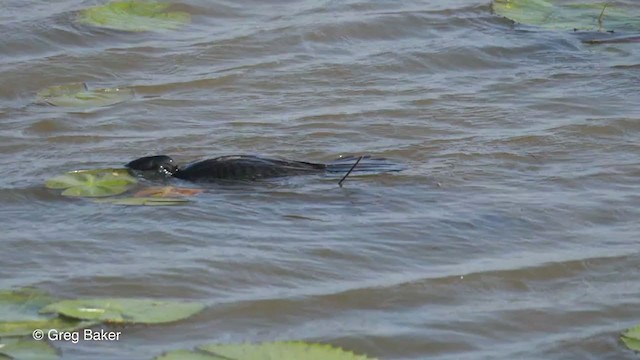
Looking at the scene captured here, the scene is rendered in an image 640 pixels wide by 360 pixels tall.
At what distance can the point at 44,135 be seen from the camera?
6219mm

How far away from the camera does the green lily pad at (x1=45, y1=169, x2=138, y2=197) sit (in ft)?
17.5

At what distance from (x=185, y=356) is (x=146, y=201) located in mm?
1432

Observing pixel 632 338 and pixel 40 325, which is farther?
pixel 632 338

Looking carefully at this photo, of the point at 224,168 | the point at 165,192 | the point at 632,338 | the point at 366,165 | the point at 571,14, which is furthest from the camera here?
the point at 571,14

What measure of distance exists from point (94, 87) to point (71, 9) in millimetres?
1222

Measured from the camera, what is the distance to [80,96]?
6.74 metres

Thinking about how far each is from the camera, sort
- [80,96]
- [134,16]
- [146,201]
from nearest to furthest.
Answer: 1. [146,201]
2. [80,96]
3. [134,16]

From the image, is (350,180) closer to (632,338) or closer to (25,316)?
(632,338)

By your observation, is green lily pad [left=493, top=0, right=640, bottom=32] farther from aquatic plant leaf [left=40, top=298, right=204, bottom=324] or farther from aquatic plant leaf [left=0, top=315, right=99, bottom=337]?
aquatic plant leaf [left=0, top=315, right=99, bottom=337]

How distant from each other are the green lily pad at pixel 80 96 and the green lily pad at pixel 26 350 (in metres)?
2.86

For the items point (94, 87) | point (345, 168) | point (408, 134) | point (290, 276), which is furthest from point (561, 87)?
point (290, 276)

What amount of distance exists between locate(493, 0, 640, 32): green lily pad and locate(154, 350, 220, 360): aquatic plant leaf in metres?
4.59

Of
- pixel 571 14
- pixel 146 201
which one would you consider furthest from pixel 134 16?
pixel 146 201

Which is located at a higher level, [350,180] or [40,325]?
[40,325]
